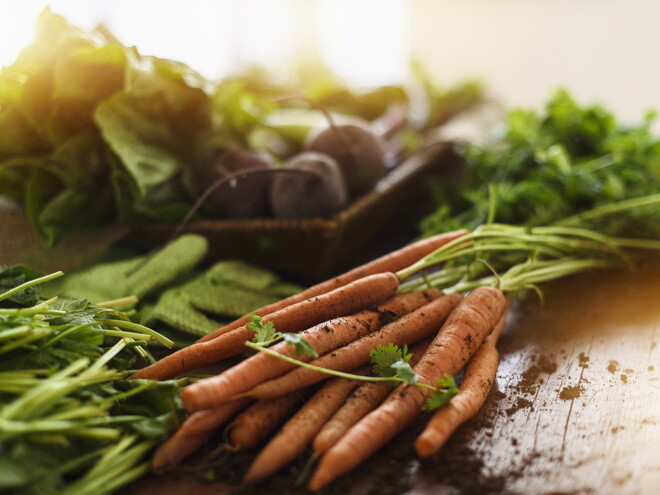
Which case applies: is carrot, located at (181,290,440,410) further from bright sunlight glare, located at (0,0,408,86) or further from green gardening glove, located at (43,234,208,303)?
bright sunlight glare, located at (0,0,408,86)

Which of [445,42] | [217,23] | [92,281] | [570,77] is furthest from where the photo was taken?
[445,42]

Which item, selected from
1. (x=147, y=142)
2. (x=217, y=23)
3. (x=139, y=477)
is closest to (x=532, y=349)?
(x=139, y=477)

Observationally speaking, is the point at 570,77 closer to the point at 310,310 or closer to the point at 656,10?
the point at 656,10

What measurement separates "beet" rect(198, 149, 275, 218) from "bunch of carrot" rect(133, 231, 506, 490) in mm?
500

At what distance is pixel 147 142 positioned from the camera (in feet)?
5.09

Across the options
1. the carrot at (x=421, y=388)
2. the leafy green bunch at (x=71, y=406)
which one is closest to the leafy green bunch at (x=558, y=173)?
the carrot at (x=421, y=388)

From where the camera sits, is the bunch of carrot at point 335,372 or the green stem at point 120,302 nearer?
the bunch of carrot at point 335,372

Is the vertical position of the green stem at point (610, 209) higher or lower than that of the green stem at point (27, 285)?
lower

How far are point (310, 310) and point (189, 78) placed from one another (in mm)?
961

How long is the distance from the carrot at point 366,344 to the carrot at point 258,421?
0.08 ft

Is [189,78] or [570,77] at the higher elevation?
[189,78]

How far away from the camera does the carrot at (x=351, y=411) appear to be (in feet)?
2.56

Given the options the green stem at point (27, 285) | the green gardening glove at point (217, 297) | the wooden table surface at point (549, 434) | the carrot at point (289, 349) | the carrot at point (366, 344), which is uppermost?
the green stem at point (27, 285)

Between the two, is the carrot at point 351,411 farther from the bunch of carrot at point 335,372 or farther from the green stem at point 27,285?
the green stem at point 27,285
